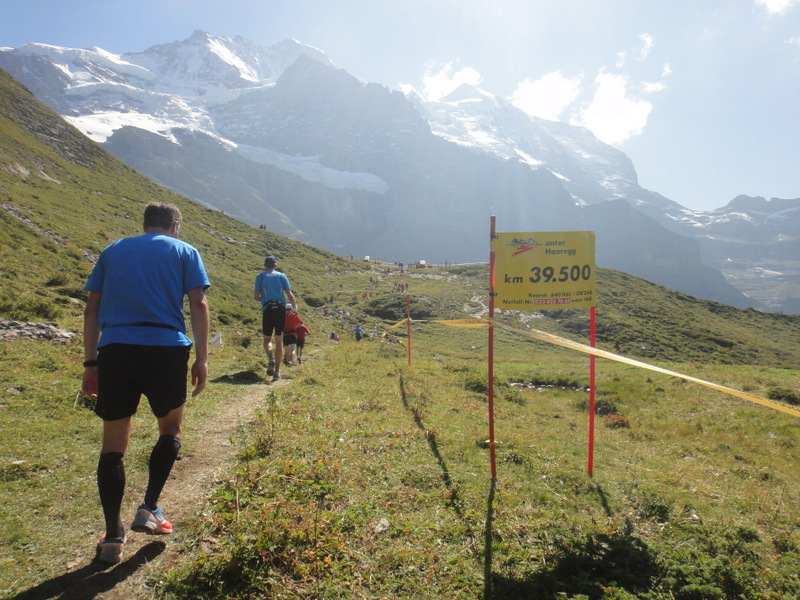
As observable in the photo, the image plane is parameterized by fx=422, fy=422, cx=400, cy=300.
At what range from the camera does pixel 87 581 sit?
9.66 feet

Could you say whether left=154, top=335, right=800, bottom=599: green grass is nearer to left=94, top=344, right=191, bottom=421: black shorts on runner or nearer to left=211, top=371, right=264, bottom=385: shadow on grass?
left=94, top=344, right=191, bottom=421: black shorts on runner

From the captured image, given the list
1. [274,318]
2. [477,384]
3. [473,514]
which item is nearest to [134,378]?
[473,514]

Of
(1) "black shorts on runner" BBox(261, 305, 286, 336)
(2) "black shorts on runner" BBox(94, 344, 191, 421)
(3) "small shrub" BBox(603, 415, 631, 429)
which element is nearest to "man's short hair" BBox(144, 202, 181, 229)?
(2) "black shorts on runner" BBox(94, 344, 191, 421)

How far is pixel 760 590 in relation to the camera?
10.5 feet

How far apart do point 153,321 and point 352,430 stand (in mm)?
3829

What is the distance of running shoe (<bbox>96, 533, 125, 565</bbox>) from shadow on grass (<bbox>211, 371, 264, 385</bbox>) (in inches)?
263

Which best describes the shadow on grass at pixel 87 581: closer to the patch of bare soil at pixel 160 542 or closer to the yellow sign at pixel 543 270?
the patch of bare soil at pixel 160 542

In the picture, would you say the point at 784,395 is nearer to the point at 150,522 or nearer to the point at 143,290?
the point at 150,522

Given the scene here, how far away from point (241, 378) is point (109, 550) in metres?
7.30

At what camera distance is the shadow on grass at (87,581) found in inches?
109

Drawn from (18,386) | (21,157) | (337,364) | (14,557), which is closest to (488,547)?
(14,557)

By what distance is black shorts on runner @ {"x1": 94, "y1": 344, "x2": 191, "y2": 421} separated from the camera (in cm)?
327

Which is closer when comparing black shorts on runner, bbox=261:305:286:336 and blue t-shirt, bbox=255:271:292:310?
blue t-shirt, bbox=255:271:292:310

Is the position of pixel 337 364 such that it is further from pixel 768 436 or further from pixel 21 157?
pixel 21 157
